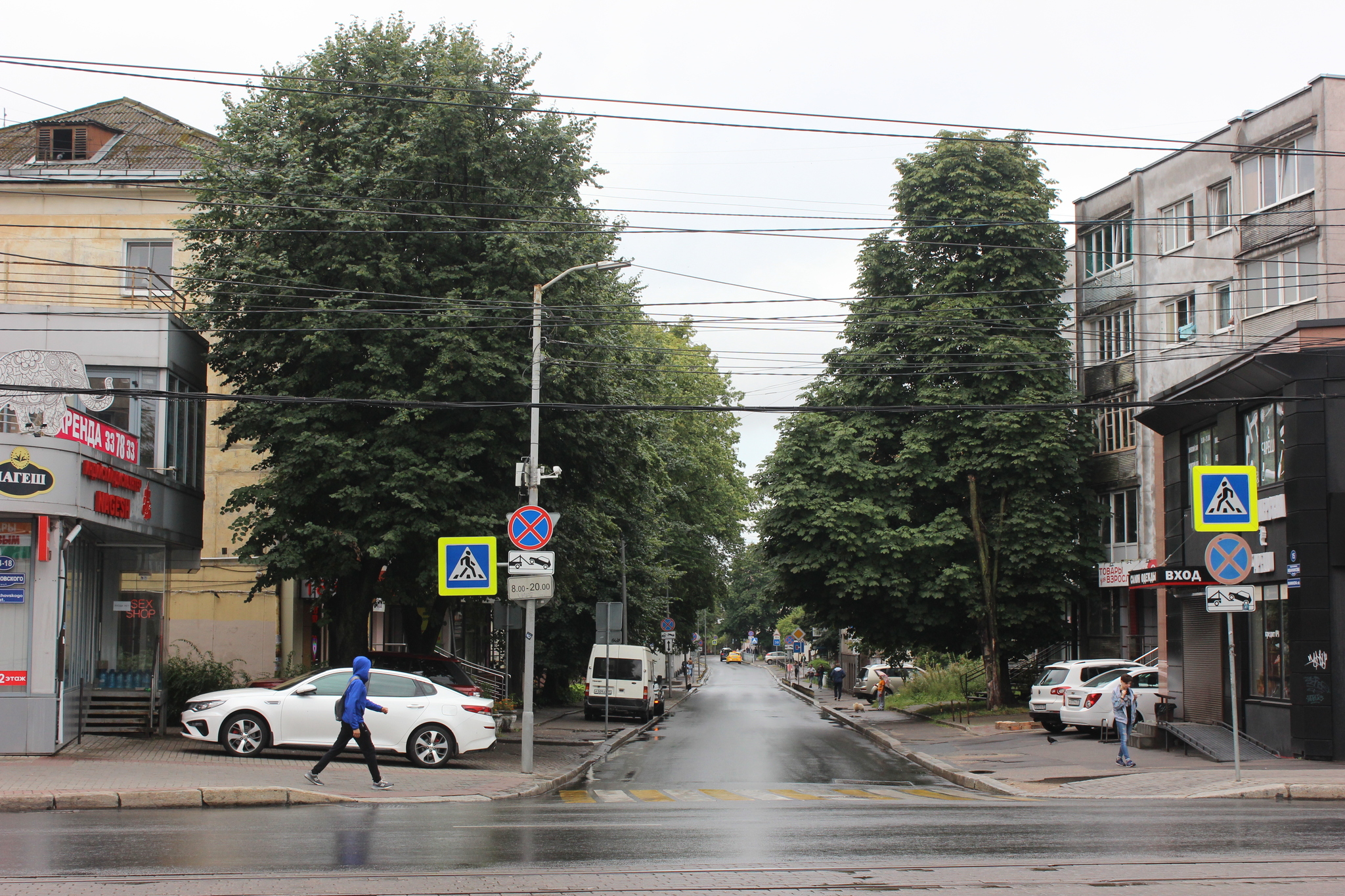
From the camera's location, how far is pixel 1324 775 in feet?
55.1

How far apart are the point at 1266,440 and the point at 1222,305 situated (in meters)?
11.7

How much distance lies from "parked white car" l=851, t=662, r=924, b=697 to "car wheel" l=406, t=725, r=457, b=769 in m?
29.6

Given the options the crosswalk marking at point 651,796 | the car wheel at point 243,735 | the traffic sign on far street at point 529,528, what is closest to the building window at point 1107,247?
the traffic sign on far street at point 529,528

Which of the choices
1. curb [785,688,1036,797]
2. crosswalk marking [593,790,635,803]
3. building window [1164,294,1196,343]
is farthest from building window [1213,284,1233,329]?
crosswalk marking [593,790,635,803]

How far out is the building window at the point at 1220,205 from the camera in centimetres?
3105

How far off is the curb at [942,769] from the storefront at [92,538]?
532 inches

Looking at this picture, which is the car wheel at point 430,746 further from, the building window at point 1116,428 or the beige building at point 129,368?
the building window at point 1116,428

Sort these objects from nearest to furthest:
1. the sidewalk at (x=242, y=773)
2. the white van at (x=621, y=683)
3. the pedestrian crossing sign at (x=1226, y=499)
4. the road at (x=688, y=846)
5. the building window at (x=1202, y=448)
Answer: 1. the road at (x=688, y=846)
2. the sidewalk at (x=242, y=773)
3. the pedestrian crossing sign at (x=1226, y=499)
4. the building window at (x=1202, y=448)
5. the white van at (x=621, y=683)

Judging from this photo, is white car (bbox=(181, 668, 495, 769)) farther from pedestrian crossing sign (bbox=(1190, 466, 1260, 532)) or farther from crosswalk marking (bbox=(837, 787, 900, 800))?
pedestrian crossing sign (bbox=(1190, 466, 1260, 532))

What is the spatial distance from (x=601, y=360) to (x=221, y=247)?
742cm

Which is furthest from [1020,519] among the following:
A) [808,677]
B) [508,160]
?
[808,677]

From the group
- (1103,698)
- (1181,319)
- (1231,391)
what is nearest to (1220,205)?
(1181,319)

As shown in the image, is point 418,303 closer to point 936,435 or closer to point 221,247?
point 221,247

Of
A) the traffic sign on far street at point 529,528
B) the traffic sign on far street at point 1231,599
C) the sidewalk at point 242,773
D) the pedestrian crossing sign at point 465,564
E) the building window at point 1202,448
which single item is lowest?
the sidewalk at point 242,773
